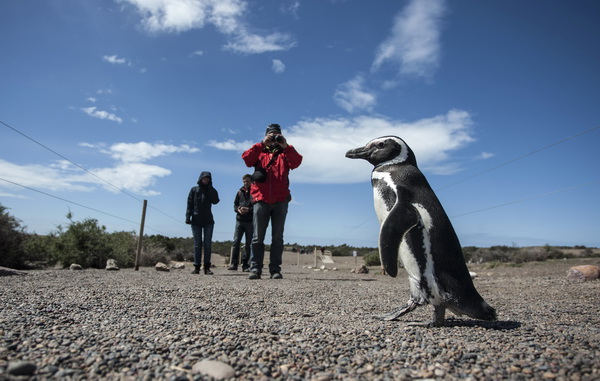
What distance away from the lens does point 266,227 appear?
21.2 ft

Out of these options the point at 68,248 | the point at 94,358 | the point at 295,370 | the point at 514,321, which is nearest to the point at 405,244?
the point at 514,321

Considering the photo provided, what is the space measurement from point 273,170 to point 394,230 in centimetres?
402

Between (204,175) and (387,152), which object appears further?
(204,175)

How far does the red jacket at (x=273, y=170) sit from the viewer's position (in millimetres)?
6301

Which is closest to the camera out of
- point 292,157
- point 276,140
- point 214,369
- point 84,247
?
point 214,369

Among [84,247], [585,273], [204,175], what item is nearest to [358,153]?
[204,175]

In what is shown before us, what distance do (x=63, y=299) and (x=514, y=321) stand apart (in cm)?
402

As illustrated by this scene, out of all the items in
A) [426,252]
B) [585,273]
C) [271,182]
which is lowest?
[585,273]

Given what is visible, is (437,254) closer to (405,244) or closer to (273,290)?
(405,244)

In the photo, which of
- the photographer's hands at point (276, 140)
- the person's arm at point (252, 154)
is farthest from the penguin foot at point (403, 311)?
the person's arm at point (252, 154)

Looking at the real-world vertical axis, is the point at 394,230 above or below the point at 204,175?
below

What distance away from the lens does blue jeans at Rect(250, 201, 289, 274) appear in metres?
6.35

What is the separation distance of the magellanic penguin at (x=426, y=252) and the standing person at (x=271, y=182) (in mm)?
3700

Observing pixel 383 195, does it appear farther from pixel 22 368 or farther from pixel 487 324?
pixel 22 368
